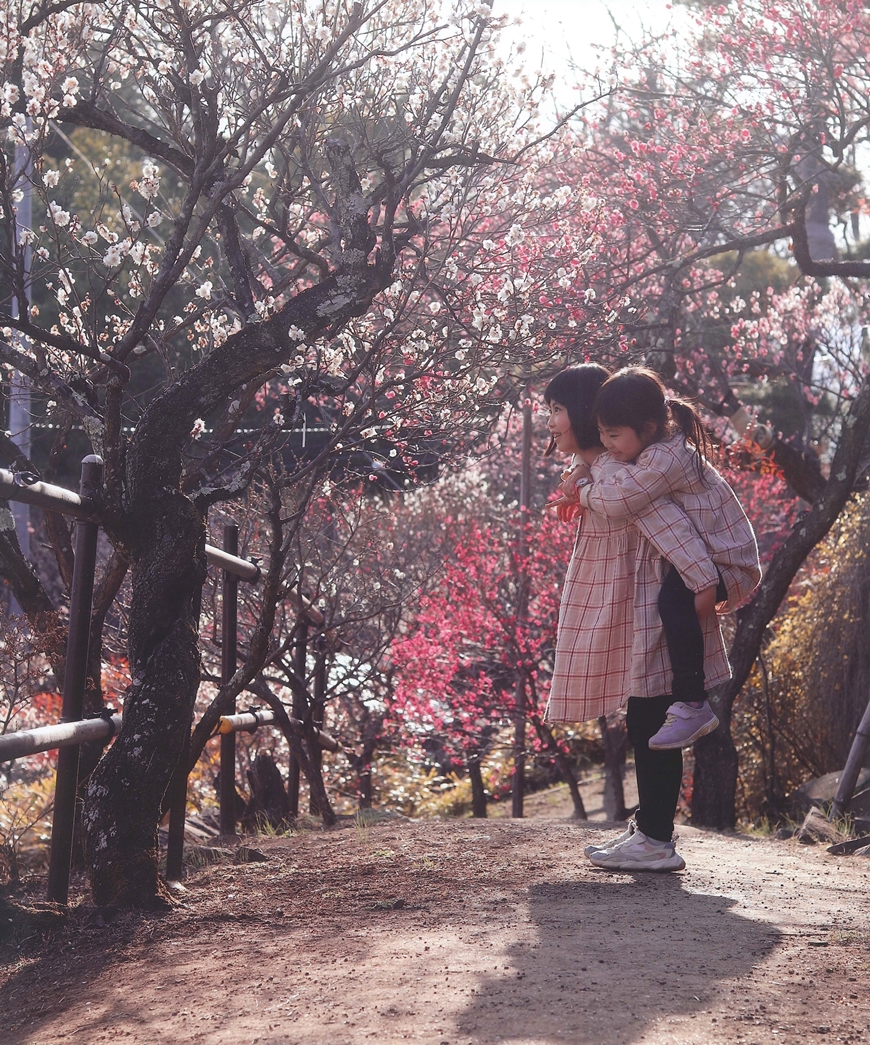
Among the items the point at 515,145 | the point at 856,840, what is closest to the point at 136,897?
the point at 856,840

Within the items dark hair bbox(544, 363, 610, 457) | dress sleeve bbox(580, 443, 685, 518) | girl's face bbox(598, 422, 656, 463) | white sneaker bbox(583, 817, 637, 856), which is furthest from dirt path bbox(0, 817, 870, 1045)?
dark hair bbox(544, 363, 610, 457)

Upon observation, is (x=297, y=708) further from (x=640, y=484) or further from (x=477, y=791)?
(x=640, y=484)

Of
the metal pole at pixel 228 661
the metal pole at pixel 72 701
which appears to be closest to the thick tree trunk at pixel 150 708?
the metal pole at pixel 72 701

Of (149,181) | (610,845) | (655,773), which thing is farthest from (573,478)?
(149,181)

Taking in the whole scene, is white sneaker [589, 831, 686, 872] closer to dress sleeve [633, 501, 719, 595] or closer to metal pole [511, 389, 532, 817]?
dress sleeve [633, 501, 719, 595]

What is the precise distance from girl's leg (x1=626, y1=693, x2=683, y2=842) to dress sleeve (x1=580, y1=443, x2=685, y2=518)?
0.63 m

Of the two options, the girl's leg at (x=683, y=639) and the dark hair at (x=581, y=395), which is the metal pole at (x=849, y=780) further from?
the dark hair at (x=581, y=395)

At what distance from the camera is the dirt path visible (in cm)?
193

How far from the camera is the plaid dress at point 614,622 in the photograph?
3414mm

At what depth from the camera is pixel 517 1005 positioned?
6.55ft

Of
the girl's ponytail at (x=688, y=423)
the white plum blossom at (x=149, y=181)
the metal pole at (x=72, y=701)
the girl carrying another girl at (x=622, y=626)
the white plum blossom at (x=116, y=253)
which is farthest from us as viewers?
the white plum blossom at (x=149, y=181)

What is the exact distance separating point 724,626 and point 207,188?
5935mm

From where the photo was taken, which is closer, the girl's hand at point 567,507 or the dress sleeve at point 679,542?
the dress sleeve at point 679,542

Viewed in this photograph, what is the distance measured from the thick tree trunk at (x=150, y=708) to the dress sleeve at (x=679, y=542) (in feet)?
4.56
